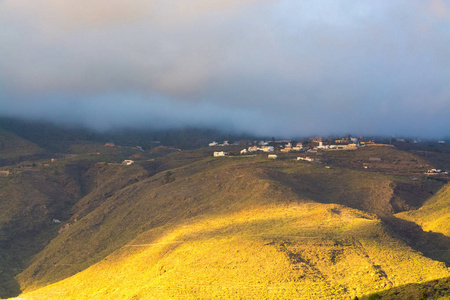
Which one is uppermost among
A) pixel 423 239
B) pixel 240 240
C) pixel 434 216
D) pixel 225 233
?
pixel 240 240

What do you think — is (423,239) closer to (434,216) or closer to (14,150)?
(434,216)

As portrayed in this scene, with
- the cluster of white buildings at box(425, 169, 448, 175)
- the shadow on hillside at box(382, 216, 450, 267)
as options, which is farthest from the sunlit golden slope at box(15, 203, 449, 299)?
the cluster of white buildings at box(425, 169, 448, 175)

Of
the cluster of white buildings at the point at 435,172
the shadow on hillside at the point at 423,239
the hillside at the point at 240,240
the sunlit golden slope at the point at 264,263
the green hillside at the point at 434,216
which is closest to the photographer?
the sunlit golden slope at the point at 264,263

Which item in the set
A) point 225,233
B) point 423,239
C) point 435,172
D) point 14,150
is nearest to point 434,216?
point 423,239

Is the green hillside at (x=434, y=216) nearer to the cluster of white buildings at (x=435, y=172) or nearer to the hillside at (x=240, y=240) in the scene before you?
the hillside at (x=240, y=240)

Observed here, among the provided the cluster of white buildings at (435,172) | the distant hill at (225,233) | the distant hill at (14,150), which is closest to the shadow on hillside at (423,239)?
the distant hill at (225,233)

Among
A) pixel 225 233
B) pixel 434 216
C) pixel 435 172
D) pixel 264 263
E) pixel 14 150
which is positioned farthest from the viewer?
pixel 14 150

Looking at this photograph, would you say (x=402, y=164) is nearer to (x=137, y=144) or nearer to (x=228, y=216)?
(x=228, y=216)
